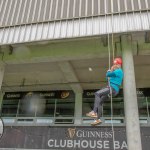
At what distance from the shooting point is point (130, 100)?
31.2 ft

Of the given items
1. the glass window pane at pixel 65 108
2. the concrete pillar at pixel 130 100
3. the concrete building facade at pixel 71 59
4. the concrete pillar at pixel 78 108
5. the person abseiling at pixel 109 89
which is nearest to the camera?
the person abseiling at pixel 109 89

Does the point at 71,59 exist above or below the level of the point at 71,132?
above

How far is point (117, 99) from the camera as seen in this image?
18297 mm

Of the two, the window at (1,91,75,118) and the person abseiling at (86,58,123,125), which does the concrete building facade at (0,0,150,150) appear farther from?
the person abseiling at (86,58,123,125)

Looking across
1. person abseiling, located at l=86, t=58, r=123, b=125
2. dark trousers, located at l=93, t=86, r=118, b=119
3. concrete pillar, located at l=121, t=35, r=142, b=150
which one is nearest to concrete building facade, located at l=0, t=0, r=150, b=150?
concrete pillar, located at l=121, t=35, r=142, b=150

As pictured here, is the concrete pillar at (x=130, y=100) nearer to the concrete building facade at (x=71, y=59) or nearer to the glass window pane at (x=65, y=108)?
the concrete building facade at (x=71, y=59)

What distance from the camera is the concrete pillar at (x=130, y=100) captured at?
8.89 meters

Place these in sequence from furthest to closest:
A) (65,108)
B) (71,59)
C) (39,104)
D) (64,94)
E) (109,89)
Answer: (39,104) < (64,94) < (65,108) < (71,59) < (109,89)

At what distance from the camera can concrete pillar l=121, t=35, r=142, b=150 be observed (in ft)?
29.2

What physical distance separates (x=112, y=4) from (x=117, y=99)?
9.44m

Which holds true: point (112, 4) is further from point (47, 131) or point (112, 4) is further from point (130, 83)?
point (47, 131)

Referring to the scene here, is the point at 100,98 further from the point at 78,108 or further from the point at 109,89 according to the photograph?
the point at 78,108

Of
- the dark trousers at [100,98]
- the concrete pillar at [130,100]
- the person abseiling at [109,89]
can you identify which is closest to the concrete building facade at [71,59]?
the concrete pillar at [130,100]

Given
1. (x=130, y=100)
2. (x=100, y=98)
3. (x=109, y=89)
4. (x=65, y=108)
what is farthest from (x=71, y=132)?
(x=109, y=89)
